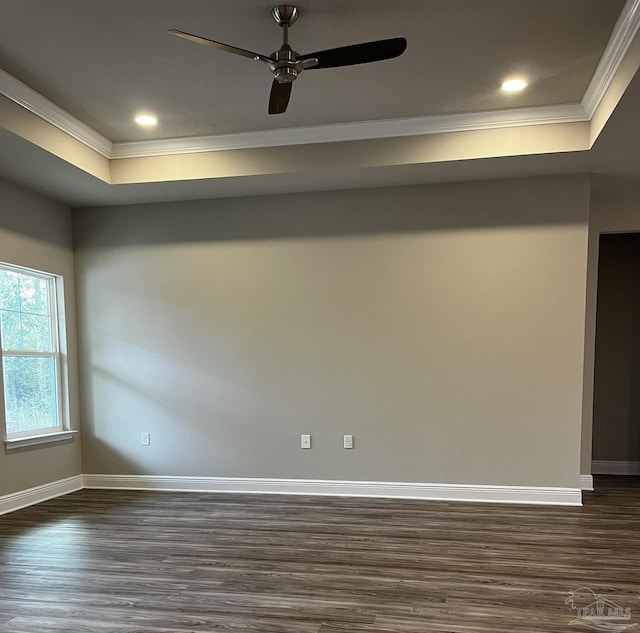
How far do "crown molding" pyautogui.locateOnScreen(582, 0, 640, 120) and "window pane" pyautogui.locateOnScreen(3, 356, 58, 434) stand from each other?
182 inches

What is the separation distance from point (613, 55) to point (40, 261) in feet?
14.4

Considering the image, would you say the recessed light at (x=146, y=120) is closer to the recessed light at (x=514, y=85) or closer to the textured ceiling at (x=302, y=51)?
the textured ceiling at (x=302, y=51)

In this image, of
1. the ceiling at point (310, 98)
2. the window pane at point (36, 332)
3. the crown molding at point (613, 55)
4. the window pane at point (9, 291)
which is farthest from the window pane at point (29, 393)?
the crown molding at point (613, 55)

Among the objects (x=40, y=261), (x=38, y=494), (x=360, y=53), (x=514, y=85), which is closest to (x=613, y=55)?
(x=514, y=85)

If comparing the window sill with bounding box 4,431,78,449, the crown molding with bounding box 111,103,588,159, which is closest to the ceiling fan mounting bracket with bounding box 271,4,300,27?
the crown molding with bounding box 111,103,588,159

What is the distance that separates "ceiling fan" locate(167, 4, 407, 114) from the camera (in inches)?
82.0

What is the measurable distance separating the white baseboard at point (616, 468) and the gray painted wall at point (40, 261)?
511cm

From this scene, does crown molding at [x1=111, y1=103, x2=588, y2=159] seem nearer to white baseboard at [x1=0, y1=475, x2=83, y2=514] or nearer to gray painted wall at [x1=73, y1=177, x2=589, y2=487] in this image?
gray painted wall at [x1=73, y1=177, x2=589, y2=487]

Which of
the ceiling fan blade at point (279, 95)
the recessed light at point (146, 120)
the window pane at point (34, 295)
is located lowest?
the window pane at point (34, 295)

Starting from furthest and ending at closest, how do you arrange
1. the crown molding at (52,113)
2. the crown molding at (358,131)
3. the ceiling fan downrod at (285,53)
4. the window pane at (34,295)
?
the window pane at (34,295) → the crown molding at (358,131) → the crown molding at (52,113) → the ceiling fan downrod at (285,53)

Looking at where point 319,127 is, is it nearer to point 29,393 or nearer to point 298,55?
point 298,55

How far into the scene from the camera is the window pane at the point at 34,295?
13.5ft

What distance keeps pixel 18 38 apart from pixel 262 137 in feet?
5.37

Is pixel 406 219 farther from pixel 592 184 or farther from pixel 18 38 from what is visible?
pixel 18 38
